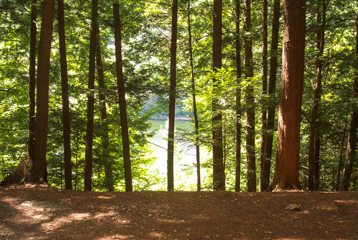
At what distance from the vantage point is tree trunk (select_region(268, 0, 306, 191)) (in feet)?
21.5

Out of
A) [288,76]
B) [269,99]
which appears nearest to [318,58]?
[269,99]

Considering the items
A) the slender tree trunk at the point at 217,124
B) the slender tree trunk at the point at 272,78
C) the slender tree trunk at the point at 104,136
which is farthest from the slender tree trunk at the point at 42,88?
the slender tree trunk at the point at 272,78

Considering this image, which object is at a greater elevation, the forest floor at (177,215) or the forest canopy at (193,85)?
the forest canopy at (193,85)

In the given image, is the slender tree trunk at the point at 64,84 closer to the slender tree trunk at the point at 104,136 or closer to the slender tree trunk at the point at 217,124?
the slender tree trunk at the point at 104,136

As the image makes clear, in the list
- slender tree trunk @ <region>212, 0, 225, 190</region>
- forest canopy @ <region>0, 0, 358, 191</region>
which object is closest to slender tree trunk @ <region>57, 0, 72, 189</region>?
forest canopy @ <region>0, 0, 358, 191</region>

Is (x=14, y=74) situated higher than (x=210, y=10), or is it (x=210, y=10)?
(x=210, y=10)

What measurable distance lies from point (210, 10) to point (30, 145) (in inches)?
361

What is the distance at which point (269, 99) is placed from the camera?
8430mm

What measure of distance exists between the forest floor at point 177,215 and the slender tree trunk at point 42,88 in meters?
1.33

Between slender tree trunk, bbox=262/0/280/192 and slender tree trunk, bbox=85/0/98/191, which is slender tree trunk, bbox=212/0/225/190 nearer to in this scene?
slender tree trunk, bbox=262/0/280/192

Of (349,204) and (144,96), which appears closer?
(349,204)

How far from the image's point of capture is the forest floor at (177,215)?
4.47 metres

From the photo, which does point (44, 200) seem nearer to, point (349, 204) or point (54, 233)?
point (54, 233)

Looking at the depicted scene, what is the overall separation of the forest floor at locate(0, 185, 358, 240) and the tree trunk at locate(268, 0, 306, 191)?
2.38 ft
